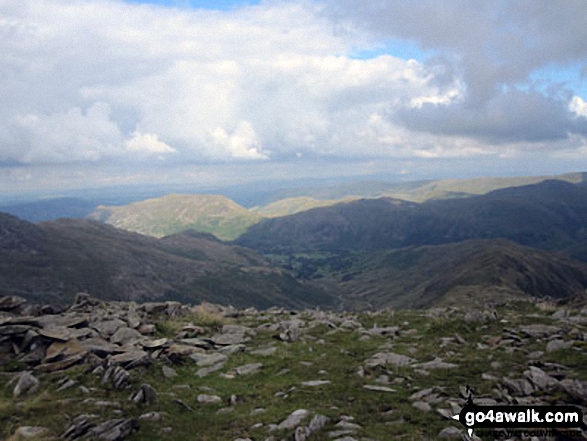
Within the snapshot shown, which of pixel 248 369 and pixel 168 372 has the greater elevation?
pixel 168 372

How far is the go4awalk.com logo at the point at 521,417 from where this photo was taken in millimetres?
11609

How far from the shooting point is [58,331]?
23.6 metres

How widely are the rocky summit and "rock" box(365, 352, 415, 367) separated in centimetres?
10

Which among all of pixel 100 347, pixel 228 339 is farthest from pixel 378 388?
pixel 100 347

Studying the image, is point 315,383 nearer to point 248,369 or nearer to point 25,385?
point 248,369

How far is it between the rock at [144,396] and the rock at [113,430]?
245cm

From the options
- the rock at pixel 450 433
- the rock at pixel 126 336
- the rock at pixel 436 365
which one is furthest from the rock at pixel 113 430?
the rock at pixel 436 365

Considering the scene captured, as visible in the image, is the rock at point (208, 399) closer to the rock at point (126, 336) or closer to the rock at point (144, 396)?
the rock at point (144, 396)

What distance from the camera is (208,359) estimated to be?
2309cm

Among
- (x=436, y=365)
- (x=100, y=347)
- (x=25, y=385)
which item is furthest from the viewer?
(x=100, y=347)

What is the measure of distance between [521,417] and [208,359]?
52.3 ft

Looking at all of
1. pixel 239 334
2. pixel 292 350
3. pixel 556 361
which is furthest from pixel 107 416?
pixel 556 361

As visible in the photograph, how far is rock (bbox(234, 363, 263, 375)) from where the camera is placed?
21.3 meters

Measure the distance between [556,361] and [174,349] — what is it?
1928 centimetres
